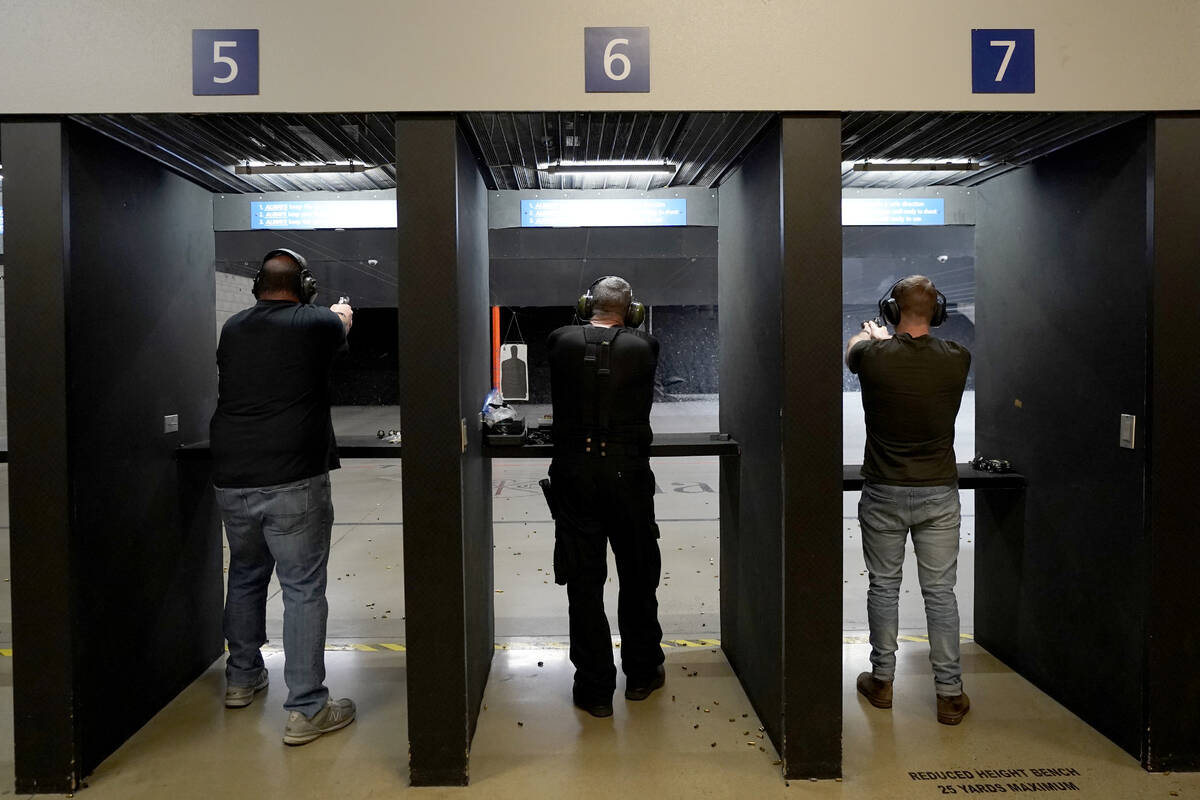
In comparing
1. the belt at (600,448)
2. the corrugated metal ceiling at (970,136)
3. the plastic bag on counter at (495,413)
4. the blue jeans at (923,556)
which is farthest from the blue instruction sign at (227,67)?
the blue jeans at (923,556)

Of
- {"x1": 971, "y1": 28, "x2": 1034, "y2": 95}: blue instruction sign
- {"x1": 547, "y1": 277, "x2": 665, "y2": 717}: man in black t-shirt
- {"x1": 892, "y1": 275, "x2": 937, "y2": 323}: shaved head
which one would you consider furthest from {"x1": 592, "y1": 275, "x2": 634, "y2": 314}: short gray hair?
{"x1": 971, "y1": 28, "x2": 1034, "y2": 95}: blue instruction sign

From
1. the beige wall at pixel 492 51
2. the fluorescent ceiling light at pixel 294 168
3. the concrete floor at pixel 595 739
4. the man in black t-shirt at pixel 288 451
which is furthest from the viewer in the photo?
the fluorescent ceiling light at pixel 294 168

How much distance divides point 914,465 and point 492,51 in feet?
6.62

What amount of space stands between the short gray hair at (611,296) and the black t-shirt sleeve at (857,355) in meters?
0.87

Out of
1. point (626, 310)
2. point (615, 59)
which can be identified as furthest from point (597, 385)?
point (615, 59)

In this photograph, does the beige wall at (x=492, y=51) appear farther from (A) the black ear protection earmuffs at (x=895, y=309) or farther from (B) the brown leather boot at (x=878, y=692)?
(B) the brown leather boot at (x=878, y=692)

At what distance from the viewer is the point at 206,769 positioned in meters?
2.43

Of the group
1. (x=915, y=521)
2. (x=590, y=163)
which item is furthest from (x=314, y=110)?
(x=915, y=521)

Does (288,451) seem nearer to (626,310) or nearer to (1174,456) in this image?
(626,310)

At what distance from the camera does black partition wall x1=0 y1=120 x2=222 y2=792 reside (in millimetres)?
2256

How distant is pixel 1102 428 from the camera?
2.59m

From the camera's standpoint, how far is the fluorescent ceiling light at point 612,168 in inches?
124

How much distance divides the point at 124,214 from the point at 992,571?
3848mm

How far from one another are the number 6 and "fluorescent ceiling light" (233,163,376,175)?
1372mm
